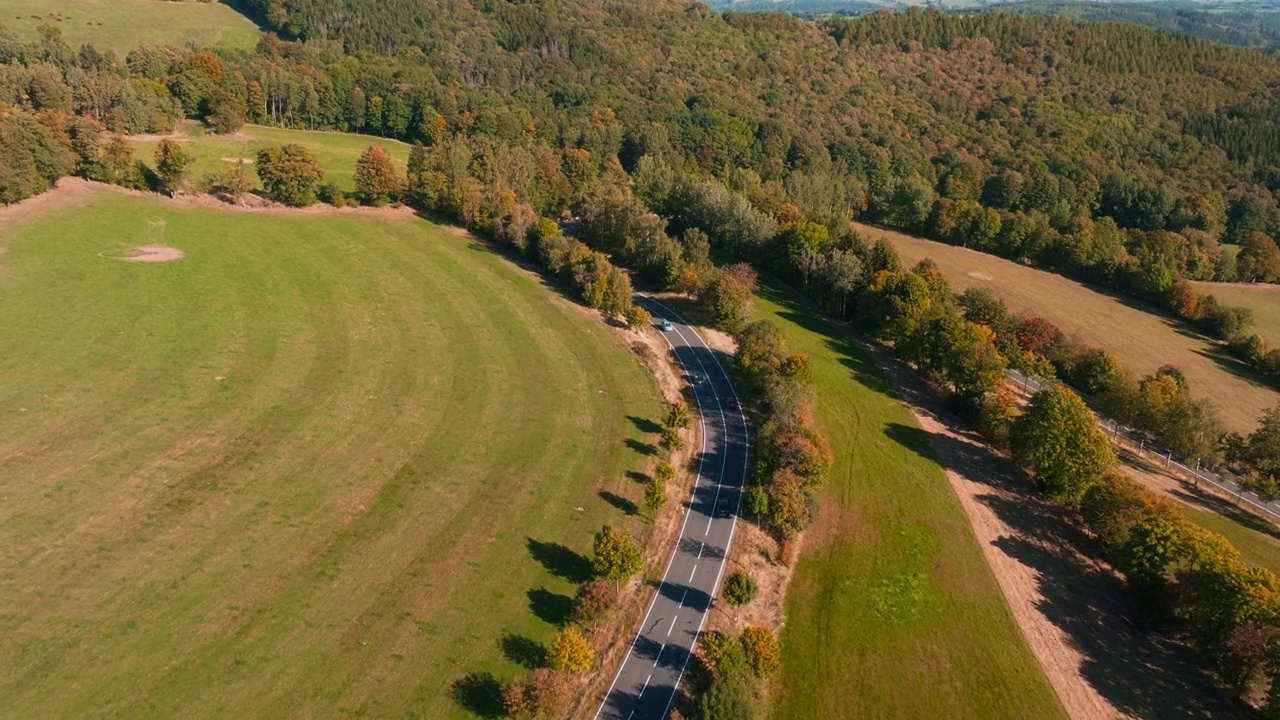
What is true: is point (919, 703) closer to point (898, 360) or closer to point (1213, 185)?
point (898, 360)

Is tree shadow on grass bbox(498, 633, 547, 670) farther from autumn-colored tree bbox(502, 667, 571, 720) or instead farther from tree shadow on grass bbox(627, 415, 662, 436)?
tree shadow on grass bbox(627, 415, 662, 436)

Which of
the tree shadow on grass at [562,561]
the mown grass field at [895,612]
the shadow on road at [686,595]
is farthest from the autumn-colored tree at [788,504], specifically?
the tree shadow on grass at [562,561]

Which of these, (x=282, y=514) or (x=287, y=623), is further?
(x=282, y=514)

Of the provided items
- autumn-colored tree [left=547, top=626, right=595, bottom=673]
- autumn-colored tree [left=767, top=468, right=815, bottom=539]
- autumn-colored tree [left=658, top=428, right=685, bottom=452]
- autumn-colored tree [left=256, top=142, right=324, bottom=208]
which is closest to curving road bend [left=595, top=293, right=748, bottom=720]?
autumn-colored tree [left=658, top=428, right=685, bottom=452]

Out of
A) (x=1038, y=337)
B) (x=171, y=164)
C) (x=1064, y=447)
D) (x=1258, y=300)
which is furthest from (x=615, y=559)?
(x=1258, y=300)

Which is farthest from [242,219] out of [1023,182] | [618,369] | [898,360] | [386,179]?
[1023,182]

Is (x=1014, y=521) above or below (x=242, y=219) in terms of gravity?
below

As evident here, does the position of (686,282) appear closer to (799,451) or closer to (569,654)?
(799,451)
